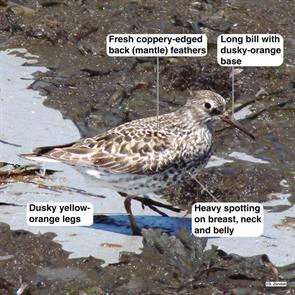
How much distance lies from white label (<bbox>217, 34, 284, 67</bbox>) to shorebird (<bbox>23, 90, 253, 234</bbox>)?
2.77 m

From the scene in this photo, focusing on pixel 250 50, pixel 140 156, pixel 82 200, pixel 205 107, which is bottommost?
pixel 82 200

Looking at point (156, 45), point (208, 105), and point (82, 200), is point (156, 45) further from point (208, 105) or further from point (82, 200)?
point (82, 200)

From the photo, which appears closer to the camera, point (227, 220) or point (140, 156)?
point (227, 220)

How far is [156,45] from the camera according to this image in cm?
1303

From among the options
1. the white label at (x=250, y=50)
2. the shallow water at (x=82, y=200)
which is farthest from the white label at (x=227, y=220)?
the white label at (x=250, y=50)

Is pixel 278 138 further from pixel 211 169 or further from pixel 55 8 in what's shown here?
pixel 55 8

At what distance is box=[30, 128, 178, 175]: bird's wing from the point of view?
9961 mm

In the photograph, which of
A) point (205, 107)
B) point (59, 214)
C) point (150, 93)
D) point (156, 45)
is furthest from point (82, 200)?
point (156, 45)

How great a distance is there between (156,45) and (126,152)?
10.4 ft

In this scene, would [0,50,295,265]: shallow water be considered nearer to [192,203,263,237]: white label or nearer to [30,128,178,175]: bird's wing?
[192,203,263,237]: white label

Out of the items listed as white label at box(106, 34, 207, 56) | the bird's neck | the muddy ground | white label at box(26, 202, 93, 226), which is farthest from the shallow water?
white label at box(106, 34, 207, 56)

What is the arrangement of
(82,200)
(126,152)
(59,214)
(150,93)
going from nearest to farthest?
(59,214) → (126,152) → (82,200) → (150,93)

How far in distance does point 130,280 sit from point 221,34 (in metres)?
5.57

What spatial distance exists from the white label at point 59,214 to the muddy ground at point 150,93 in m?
0.31
